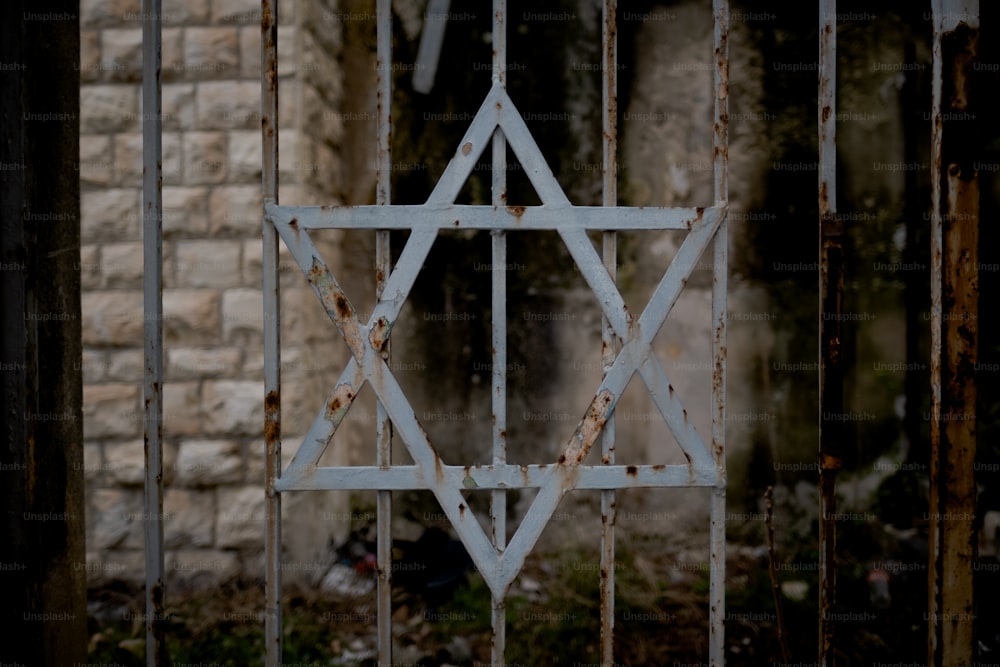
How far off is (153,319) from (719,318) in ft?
4.21

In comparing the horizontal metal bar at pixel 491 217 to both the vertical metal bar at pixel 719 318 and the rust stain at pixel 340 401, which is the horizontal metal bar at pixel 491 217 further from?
the rust stain at pixel 340 401

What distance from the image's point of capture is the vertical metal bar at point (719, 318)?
4.37ft

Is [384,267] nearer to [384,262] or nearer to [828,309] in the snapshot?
[384,262]

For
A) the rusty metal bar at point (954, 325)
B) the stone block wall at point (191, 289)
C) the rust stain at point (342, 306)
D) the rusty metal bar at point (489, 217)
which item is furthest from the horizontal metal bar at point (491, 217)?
the stone block wall at point (191, 289)

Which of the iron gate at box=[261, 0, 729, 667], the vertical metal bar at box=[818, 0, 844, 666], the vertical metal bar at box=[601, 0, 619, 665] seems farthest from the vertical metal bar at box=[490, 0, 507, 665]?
the vertical metal bar at box=[818, 0, 844, 666]

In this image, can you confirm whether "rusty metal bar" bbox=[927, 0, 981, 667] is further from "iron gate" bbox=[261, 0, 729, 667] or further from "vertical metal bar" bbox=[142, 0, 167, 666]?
"vertical metal bar" bbox=[142, 0, 167, 666]

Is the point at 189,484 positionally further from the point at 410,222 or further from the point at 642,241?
the point at 642,241

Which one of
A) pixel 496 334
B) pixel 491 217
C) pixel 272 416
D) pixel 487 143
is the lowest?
pixel 272 416

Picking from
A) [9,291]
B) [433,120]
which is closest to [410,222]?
[9,291]

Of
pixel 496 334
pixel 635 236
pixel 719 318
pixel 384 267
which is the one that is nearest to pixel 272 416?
pixel 384 267

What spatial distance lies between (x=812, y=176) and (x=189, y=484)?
10.3ft

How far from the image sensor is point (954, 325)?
1.31 m

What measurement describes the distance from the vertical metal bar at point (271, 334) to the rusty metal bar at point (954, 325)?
147 centimetres

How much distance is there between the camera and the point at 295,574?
2529mm
